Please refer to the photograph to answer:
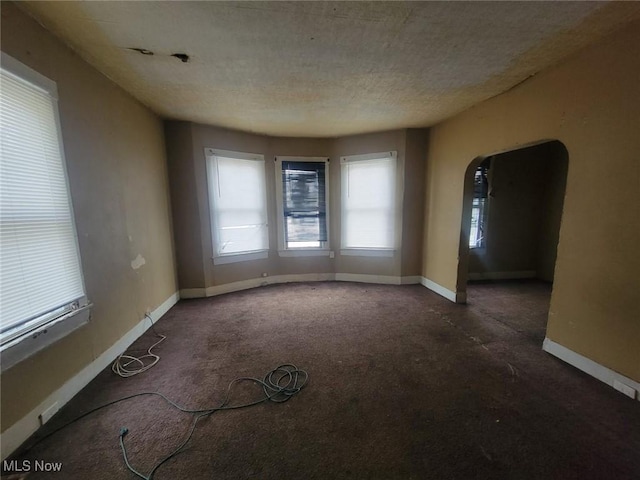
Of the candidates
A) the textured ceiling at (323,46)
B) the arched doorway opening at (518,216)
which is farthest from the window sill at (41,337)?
the arched doorway opening at (518,216)

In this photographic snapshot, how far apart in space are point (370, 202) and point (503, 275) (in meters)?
2.82

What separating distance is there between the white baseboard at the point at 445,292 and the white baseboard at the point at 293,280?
20 cm

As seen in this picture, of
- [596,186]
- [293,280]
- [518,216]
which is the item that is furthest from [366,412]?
[518,216]

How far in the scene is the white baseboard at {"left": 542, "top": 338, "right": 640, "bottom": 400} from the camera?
170 cm

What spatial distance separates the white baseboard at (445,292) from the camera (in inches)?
133

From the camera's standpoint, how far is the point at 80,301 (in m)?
1.86

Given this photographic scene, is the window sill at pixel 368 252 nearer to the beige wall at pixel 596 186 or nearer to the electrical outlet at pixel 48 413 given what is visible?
the beige wall at pixel 596 186

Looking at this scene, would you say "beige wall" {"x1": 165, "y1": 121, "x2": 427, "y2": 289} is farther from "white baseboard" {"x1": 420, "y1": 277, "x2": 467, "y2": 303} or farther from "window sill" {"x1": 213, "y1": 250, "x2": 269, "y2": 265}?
"white baseboard" {"x1": 420, "y1": 277, "x2": 467, "y2": 303}

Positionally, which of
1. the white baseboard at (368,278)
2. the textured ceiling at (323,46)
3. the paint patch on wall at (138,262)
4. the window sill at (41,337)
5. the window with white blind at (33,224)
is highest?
the textured ceiling at (323,46)

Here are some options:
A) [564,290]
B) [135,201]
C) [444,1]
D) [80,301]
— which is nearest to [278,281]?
[135,201]

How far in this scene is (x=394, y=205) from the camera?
4020 millimetres

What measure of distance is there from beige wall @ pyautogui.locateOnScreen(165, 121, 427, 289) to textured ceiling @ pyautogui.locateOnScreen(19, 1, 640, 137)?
0.76 m

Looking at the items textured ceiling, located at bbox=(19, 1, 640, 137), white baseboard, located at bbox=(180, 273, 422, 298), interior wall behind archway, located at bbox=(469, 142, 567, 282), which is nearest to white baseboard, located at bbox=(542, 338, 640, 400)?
white baseboard, located at bbox=(180, 273, 422, 298)

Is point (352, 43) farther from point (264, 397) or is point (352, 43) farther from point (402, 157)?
point (264, 397)
